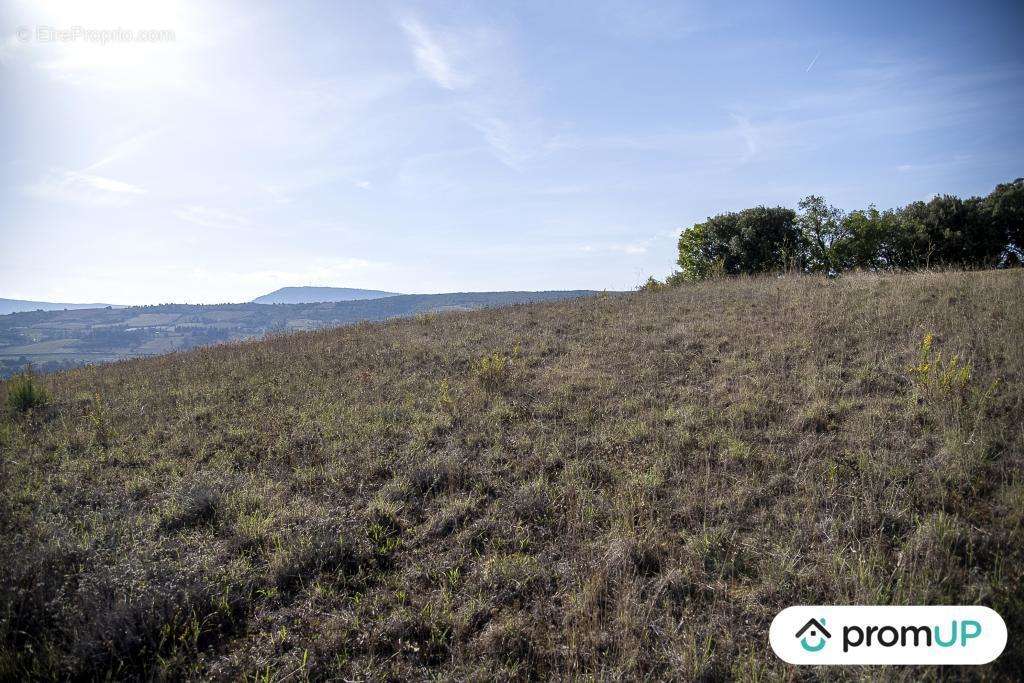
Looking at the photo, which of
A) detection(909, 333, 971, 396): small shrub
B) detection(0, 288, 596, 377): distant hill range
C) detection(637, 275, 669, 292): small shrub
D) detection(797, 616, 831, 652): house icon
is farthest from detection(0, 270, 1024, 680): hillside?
detection(0, 288, 596, 377): distant hill range

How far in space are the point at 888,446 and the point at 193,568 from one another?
274 inches

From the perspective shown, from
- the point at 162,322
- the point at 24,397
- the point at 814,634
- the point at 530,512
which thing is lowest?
the point at 814,634

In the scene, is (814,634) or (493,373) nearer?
(814,634)

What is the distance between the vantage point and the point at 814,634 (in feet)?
9.57

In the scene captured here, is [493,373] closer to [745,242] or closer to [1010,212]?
[745,242]

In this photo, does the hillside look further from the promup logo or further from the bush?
the bush

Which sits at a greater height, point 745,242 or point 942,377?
point 745,242

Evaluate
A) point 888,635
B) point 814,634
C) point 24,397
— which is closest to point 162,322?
point 24,397

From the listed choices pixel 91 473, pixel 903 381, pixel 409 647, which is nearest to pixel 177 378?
pixel 91 473

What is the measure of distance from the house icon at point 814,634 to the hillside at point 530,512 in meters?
0.16

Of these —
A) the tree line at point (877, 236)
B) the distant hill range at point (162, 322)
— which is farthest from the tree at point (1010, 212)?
the distant hill range at point (162, 322)

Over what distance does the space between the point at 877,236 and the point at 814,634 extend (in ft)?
69.1

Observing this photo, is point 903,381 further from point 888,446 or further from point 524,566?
point 524,566

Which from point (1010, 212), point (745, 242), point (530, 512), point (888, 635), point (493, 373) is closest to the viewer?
point (888, 635)
